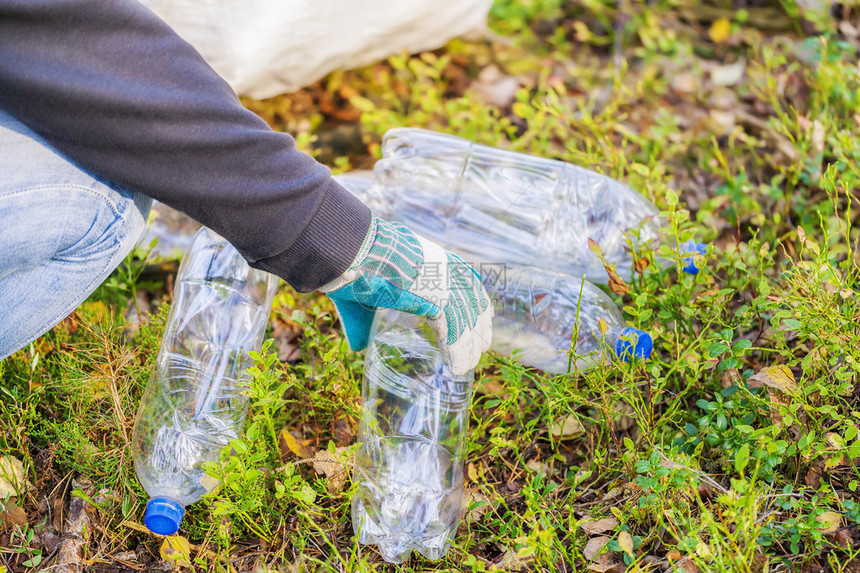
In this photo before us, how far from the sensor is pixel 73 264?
4.71 feet

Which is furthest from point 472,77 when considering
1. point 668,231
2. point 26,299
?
point 26,299

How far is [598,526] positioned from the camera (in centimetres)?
158

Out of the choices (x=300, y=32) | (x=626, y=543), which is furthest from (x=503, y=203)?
(x=626, y=543)

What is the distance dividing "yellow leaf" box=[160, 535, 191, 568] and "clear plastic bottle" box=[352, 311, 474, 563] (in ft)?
1.26

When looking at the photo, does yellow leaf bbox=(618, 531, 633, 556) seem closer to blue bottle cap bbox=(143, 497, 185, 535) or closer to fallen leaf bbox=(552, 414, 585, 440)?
fallen leaf bbox=(552, 414, 585, 440)

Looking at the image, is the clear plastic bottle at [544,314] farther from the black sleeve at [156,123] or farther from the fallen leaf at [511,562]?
the black sleeve at [156,123]

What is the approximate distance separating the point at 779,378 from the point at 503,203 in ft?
3.56

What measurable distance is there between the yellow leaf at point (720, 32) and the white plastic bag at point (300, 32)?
1147 mm

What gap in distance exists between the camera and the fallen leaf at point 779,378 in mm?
1503

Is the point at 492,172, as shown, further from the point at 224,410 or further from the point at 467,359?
the point at 224,410

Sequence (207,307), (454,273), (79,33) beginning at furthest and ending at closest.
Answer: (207,307)
(454,273)
(79,33)

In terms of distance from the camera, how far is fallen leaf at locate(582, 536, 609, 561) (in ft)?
5.04

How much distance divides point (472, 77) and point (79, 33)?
206 centimetres

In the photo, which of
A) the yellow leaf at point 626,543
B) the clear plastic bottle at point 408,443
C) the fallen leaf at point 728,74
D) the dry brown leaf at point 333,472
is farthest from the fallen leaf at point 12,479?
the fallen leaf at point 728,74
